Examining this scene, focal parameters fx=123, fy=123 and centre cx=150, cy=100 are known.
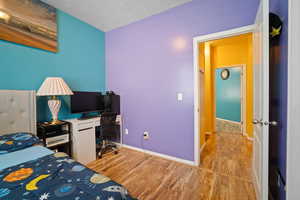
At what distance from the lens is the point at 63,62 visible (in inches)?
90.0

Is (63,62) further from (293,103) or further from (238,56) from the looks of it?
(238,56)

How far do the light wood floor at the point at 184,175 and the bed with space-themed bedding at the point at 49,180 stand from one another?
901mm

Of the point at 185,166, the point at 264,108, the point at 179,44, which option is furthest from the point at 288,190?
the point at 179,44

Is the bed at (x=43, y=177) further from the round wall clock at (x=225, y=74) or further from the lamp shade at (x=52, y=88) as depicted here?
the round wall clock at (x=225, y=74)

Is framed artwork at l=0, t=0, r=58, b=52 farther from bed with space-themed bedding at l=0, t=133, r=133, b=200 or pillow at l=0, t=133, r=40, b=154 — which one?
bed with space-themed bedding at l=0, t=133, r=133, b=200

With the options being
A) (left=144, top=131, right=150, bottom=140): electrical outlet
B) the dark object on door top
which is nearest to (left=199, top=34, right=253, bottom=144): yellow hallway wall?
(left=144, top=131, right=150, bottom=140): electrical outlet

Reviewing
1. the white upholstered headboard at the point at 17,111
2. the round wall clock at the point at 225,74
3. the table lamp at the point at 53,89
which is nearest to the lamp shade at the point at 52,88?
the table lamp at the point at 53,89

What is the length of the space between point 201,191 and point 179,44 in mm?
2179

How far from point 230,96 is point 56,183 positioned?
Result: 584 centimetres

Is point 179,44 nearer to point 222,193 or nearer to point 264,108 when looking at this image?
point 264,108

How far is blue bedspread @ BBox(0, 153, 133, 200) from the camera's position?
0.67m

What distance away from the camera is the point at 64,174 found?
0.87m

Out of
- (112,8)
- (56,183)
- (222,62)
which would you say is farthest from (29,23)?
(222,62)

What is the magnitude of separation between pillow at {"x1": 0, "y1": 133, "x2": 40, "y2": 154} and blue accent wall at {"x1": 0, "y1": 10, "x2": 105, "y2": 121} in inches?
28.7
